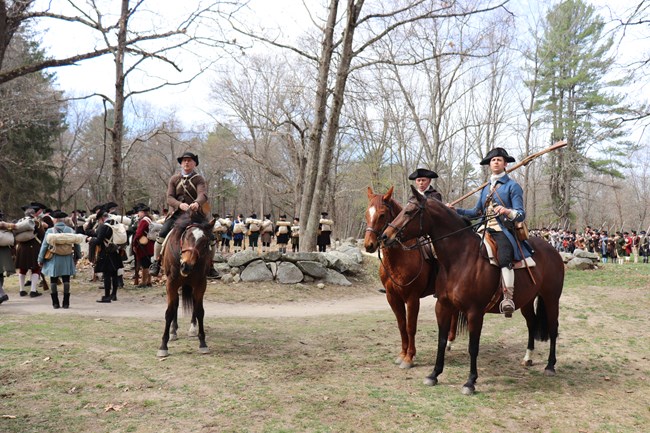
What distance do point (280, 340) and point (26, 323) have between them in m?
4.69

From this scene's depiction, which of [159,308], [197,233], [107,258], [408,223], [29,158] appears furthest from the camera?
[29,158]

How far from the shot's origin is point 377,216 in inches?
227

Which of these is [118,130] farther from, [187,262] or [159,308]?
[187,262]

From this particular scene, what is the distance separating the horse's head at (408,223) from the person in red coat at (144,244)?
909 centimetres

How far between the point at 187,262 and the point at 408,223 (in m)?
3.18

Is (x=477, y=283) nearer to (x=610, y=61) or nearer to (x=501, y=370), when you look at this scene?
(x=501, y=370)

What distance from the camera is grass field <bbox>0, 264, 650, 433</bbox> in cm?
430

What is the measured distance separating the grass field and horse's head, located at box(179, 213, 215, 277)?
1.29 meters

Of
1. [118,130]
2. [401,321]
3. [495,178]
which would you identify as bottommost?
[401,321]

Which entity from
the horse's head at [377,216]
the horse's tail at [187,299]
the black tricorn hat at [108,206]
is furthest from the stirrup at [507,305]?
the black tricorn hat at [108,206]

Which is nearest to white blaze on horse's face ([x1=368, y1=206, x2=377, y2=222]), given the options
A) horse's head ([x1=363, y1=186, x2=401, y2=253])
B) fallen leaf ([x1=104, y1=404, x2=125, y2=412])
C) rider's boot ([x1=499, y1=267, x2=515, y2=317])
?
horse's head ([x1=363, y1=186, x2=401, y2=253])

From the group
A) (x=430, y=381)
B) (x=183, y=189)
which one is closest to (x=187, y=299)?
(x=183, y=189)

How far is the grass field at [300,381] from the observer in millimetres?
4297

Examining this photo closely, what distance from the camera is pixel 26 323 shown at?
815cm
